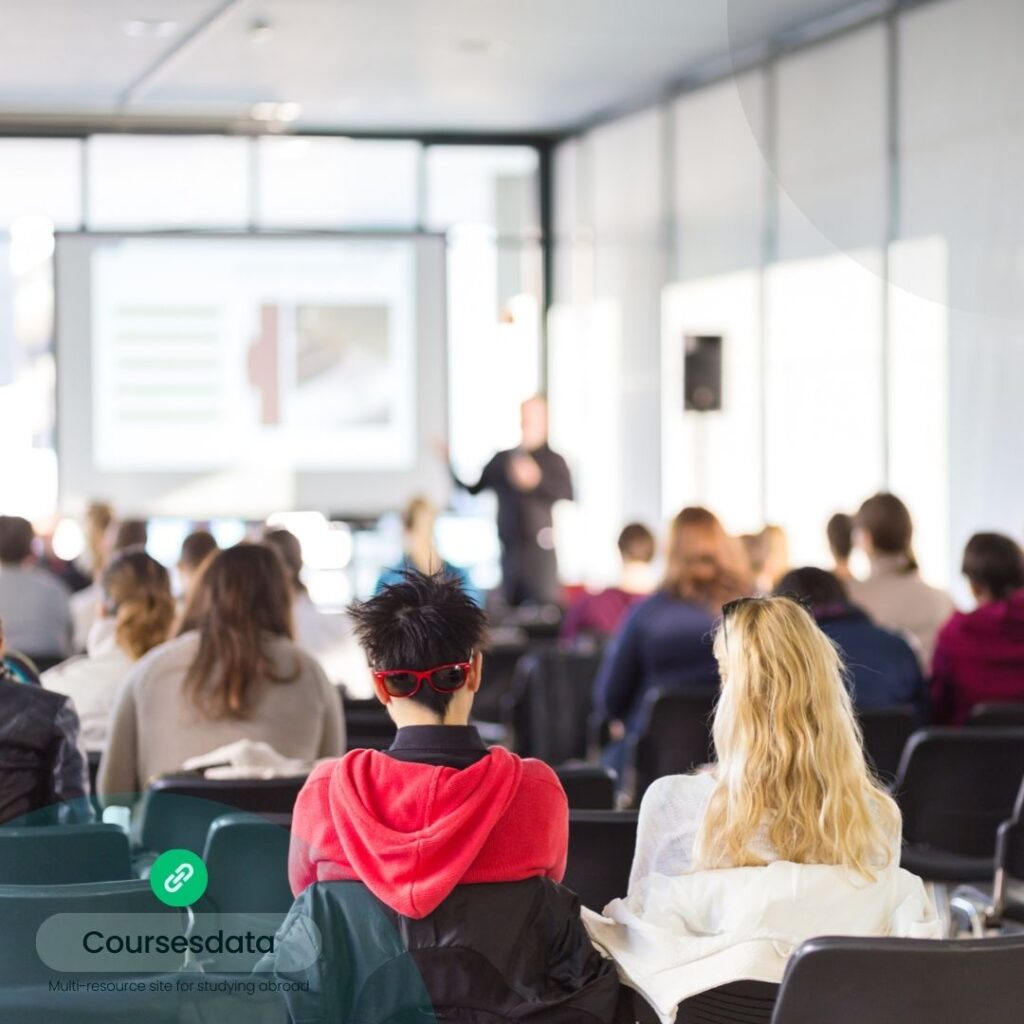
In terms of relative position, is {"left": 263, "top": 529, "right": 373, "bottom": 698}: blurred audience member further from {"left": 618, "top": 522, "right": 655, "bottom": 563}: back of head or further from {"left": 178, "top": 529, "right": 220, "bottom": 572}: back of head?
{"left": 618, "top": 522, "right": 655, "bottom": 563}: back of head

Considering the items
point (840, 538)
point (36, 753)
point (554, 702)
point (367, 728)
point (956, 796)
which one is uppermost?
point (840, 538)

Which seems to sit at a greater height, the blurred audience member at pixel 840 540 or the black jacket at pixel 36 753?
the blurred audience member at pixel 840 540

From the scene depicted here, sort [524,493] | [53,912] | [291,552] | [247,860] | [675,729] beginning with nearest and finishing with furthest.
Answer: [53,912] → [247,860] → [675,729] → [291,552] → [524,493]

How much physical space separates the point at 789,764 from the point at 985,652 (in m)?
2.78

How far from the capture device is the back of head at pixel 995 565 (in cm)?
473

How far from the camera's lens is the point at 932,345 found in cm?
798

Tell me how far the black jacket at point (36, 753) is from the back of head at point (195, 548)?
1.83m

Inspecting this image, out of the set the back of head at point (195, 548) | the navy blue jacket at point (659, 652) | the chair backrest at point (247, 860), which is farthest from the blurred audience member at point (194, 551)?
the chair backrest at point (247, 860)

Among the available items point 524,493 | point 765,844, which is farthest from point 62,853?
point 524,493

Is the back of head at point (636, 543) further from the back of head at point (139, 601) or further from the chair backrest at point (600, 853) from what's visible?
the chair backrest at point (600, 853)

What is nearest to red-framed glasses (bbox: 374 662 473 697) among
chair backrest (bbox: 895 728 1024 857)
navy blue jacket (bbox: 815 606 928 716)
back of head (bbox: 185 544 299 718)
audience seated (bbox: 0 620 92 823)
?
audience seated (bbox: 0 620 92 823)

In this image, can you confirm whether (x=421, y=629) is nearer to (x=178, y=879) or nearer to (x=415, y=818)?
(x=415, y=818)

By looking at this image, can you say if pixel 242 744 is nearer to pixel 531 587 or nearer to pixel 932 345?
pixel 932 345

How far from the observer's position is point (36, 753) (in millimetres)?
2836
